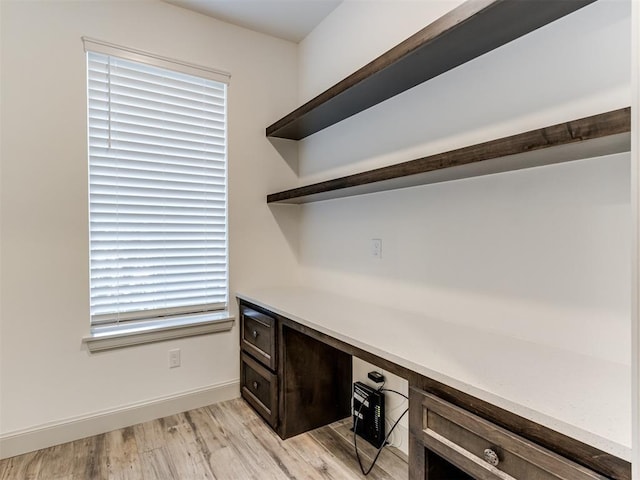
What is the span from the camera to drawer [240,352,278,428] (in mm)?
2113

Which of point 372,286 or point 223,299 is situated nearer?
point 372,286

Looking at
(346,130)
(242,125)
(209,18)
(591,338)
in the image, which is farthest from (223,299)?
(591,338)

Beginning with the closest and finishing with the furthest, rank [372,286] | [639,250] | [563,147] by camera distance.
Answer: [639,250] < [563,147] < [372,286]

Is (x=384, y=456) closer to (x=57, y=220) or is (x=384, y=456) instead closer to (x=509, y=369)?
(x=509, y=369)

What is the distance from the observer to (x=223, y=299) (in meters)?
2.56

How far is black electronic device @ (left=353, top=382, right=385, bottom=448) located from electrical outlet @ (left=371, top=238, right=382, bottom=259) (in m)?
0.78

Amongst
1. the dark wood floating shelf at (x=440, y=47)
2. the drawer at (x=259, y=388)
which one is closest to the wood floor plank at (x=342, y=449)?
the drawer at (x=259, y=388)

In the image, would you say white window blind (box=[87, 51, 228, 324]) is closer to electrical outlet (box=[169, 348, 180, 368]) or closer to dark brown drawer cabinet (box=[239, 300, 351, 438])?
electrical outlet (box=[169, 348, 180, 368])

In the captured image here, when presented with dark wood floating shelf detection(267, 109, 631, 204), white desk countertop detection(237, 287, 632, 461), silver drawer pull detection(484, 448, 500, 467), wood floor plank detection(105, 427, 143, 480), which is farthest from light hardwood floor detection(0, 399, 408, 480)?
dark wood floating shelf detection(267, 109, 631, 204)

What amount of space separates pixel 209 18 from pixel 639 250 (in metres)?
2.72

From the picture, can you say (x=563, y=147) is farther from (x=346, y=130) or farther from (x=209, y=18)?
(x=209, y=18)

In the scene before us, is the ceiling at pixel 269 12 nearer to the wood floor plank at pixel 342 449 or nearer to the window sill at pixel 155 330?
the window sill at pixel 155 330

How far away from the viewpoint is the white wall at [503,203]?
3.71ft

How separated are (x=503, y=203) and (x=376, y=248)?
0.79 m
